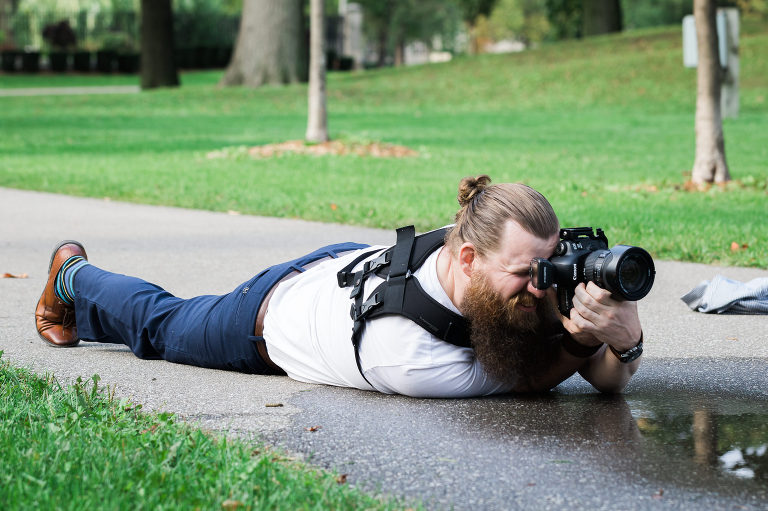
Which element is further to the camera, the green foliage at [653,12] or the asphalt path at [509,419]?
the green foliage at [653,12]

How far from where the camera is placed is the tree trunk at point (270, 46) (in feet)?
86.5

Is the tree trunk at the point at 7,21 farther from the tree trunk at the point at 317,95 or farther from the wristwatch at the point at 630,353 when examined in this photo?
the wristwatch at the point at 630,353

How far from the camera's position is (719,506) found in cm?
279

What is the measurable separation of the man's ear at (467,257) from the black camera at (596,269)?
0.72 ft

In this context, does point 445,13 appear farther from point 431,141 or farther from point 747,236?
point 747,236

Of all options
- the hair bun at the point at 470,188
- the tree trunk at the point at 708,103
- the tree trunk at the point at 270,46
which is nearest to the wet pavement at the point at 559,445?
the hair bun at the point at 470,188

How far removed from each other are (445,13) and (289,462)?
69.5m

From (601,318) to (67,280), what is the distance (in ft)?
7.88

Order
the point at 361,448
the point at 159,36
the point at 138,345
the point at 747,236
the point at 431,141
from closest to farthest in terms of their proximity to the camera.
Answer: the point at 361,448 → the point at 138,345 → the point at 747,236 → the point at 431,141 → the point at 159,36

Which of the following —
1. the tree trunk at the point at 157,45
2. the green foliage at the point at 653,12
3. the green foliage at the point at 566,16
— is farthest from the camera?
the green foliage at the point at 653,12

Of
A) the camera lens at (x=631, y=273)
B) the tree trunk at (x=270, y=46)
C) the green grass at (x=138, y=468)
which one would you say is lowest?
the green grass at (x=138, y=468)

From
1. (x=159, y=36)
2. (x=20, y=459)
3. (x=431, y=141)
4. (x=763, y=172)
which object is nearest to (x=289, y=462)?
(x=20, y=459)

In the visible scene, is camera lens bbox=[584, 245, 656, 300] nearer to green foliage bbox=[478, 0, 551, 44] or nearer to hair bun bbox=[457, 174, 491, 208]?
hair bun bbox=[457, 174, 491, 208]

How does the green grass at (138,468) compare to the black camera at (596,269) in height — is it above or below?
below
